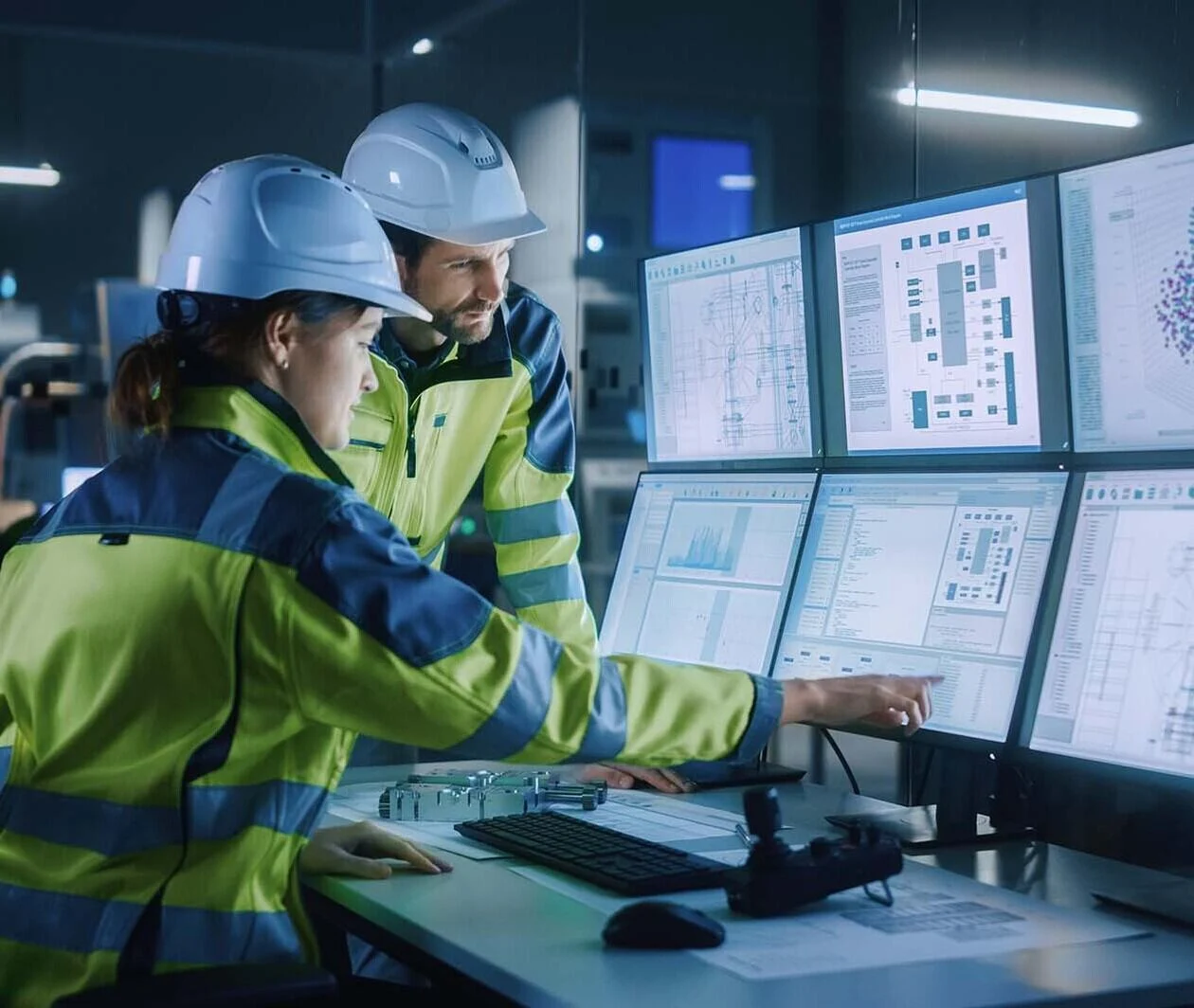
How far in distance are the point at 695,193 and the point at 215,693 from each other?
3.05 meters

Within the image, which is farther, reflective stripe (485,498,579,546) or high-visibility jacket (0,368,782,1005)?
reflective stripe (485,498,579,546)

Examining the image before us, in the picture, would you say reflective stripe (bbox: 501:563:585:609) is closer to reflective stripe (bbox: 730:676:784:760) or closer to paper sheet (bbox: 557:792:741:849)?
paper sheet (bbox: 557:792:741:849)

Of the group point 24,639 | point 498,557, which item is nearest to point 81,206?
point 498,557

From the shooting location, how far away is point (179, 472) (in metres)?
1.42

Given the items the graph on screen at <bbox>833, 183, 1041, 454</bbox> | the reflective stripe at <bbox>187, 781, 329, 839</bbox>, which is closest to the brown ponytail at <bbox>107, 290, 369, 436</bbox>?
the reflective stripe at <bbox>187, 781, 329, 839</bbox>

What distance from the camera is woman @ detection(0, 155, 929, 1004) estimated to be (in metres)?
1.35

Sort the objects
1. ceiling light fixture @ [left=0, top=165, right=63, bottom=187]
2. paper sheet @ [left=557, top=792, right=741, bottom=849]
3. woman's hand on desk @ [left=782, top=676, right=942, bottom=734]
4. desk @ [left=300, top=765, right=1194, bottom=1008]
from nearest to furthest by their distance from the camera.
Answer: desk @ [left=300, top=765, right=1194, bottom=1008]
woman's hand on desk @ [left=782, top=676, right=942, bottom=734]
paper sheet @ [left=557, top=792, right=741, bottom=849]
ceiling light fixture @ [left=0, top=165, right=63, bottom=187]

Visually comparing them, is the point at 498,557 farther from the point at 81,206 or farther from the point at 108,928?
the point at 81,206

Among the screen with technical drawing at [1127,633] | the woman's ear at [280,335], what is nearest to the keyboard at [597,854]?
the screen with technical drawing at [1127,633]

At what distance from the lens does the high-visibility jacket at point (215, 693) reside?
4.42 ft

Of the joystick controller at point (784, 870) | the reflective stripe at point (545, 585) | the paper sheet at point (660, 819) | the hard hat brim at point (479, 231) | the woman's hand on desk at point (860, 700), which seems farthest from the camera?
the reflective stripe at point (545, 585)

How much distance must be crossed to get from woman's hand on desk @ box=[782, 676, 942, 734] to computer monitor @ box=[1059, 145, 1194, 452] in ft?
1.07

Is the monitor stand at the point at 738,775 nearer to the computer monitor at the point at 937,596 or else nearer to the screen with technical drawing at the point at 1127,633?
the computer monitor at the point at 937,596

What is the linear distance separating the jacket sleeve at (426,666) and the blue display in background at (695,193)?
9.43 ft
